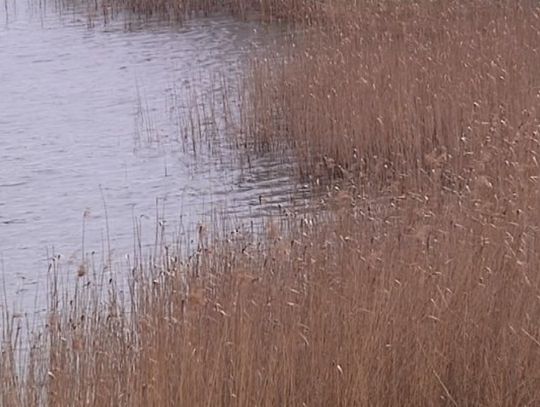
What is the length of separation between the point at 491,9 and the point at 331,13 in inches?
65.8

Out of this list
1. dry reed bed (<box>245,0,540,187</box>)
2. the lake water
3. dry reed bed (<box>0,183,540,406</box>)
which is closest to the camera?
dry reed bed (<box>0,183,540,406</box>)

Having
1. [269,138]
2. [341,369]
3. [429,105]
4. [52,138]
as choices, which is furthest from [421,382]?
[52,138]

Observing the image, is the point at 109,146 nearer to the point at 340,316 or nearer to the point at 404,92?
the point at 404,92

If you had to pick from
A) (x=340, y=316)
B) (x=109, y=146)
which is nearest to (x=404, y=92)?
(x=109, y=146)

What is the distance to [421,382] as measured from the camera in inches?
156

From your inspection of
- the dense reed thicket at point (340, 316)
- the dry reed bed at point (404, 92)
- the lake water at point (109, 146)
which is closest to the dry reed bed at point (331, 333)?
the dense reed thicket at point (340, 316)

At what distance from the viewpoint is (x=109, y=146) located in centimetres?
965

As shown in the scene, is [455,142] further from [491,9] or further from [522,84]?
[491,9]

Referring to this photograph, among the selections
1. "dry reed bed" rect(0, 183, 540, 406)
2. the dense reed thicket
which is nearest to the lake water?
the dense reed thicket

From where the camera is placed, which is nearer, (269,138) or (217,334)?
(217,334)

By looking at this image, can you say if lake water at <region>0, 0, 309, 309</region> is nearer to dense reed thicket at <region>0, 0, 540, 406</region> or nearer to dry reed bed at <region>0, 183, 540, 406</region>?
dense reed thicket at <region>0, 0, 540, 406</region>

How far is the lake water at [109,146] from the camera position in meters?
7.60

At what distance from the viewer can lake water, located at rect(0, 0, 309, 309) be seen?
24.9ft

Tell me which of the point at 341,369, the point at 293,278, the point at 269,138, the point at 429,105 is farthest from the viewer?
the point at 269,138
